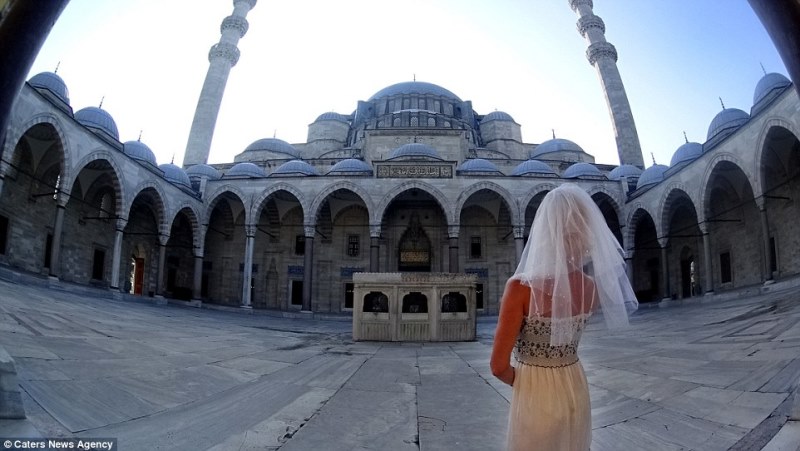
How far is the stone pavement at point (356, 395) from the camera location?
210 cm

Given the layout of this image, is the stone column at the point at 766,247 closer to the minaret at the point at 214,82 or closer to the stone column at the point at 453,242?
the stone column at the point at 453,242

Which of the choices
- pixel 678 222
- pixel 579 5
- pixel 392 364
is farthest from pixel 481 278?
pixel 579 5

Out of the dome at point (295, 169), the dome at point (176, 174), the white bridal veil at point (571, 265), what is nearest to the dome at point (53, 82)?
the dome at point (176, 174)

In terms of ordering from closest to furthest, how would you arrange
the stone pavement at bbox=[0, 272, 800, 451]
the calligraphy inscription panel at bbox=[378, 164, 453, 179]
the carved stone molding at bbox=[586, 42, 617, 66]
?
1. the stone pavement at bbox=[0, 272, 800, 451]
2. the calligraphy inscription panel at bbox=[378, 164, 453, 179]
3. the carved stone molding at bbox=[586, 42, 617, 66]

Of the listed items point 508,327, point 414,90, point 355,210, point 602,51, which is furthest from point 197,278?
point 602,51

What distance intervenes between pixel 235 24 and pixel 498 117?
19.1m

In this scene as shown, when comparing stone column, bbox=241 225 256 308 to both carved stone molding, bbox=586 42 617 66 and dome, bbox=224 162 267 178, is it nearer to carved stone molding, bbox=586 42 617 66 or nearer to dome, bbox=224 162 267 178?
dome, bbox=224 162 267 178

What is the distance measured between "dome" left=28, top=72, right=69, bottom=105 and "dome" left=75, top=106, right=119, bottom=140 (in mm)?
1057

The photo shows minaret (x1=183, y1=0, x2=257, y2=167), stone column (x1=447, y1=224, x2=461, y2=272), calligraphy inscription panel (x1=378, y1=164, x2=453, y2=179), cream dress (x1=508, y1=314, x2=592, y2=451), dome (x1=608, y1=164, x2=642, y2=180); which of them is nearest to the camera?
cream dress (x1=508, y1=314, x2=592, y2=451)

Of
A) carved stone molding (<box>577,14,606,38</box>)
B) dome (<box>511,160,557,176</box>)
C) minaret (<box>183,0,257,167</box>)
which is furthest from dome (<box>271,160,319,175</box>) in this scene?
carved stone molding (<box>577,14,606,38</box>)

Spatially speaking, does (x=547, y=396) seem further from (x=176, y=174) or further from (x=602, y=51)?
(x=602, y=51)

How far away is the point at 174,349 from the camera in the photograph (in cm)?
471

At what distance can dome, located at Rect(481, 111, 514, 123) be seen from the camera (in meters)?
29.1

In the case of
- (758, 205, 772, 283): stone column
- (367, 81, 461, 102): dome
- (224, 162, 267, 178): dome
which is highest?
(367, 81, 461, 102): dome
